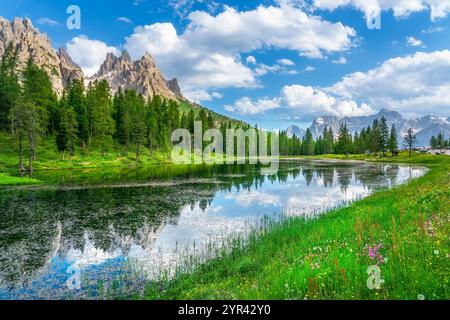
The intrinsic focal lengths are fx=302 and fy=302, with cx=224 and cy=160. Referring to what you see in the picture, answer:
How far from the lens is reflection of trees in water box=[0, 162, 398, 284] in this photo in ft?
53.4

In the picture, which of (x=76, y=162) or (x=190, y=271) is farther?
(x=76, y=162)

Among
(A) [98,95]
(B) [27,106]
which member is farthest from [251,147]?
(B) [27,106]

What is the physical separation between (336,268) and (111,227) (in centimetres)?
1744

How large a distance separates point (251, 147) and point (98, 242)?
174 m

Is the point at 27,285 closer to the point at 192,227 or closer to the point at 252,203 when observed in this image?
the point at 192,227

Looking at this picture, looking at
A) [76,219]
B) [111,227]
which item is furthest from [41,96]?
[111,227]

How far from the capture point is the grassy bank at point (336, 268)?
25.2 feet

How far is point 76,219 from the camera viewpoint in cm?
2431

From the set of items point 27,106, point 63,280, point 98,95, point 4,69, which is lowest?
point 63,280

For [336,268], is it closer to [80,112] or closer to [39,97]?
[80,112]

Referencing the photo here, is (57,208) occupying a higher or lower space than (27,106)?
lower

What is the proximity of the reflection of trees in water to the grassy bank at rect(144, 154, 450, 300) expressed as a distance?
24.6ft

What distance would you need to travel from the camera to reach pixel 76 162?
78.4m

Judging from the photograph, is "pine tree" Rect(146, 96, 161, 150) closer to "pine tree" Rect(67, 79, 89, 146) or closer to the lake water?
"pine tree" Rect(67, 79, 89, 146)
